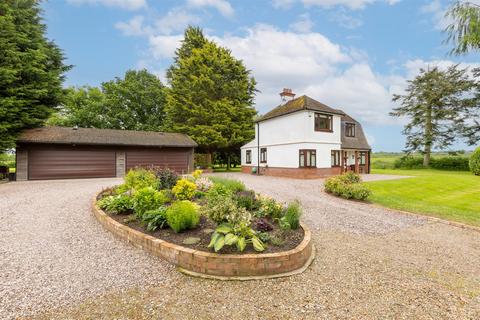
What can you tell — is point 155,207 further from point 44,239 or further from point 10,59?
point 10,59

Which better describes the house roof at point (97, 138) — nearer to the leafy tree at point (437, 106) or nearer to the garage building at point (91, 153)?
the garage building at point (91, 153)

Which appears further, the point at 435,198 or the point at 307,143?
the point at 307,143

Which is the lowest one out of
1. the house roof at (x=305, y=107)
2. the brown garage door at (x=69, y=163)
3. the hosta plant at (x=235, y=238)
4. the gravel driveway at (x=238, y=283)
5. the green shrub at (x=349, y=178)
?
the gravel driveway at (x=238, y=283)

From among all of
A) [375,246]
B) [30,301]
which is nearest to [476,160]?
[375,246]

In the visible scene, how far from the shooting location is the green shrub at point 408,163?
29.3m

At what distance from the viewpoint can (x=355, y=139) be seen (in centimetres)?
2139

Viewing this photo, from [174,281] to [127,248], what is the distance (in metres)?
1.63

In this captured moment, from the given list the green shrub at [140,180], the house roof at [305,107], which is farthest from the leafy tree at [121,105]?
the green shrub at [140,180]

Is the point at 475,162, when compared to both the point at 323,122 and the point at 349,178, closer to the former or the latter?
the point at 323,122

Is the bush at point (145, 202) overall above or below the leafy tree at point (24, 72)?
below

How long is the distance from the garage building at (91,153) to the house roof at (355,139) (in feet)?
44.5

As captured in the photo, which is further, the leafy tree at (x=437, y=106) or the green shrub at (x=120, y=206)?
the leafy tree at (x=437, y=106)

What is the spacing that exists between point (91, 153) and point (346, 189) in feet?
54.8

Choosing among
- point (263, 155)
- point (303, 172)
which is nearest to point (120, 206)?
point (303, 172)
